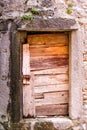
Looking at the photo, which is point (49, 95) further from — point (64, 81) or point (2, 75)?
point (2, 75)

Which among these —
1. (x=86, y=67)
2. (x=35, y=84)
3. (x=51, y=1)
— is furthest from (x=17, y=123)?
(x=51, y=1)

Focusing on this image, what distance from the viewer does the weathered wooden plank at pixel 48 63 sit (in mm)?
5082

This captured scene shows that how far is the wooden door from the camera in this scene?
5059mm

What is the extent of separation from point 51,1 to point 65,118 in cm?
180

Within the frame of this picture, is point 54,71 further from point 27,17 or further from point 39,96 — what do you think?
point 27,17

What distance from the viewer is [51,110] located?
5.14m

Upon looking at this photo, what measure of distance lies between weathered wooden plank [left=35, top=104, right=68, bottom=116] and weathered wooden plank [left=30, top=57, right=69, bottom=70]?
617 mm

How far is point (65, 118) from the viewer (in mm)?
5109

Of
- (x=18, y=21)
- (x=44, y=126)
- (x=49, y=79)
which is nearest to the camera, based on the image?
(x=18, y=21)

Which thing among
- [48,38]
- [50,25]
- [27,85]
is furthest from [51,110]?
[50,25]

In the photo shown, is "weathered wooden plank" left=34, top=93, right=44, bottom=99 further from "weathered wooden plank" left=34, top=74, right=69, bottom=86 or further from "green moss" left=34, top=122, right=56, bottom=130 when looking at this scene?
"green moss" left=34, top=122, right=56, bottom=130

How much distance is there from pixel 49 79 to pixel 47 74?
0.08 metres

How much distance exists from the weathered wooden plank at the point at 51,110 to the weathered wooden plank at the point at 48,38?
99 centimetres

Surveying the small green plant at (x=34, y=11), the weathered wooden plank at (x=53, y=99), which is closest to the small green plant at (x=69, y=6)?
the small green plant at (x=34, y=11)
